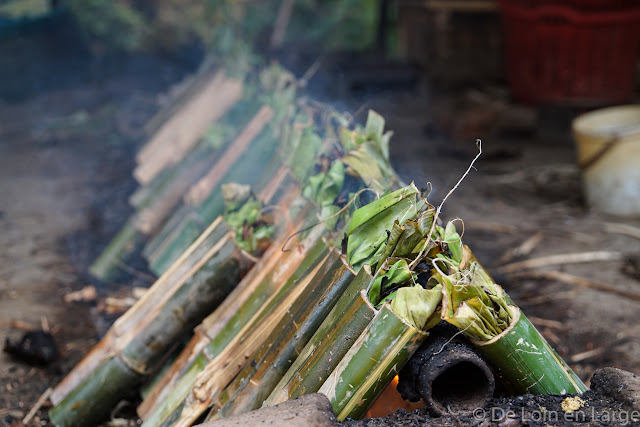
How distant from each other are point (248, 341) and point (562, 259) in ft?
10.1

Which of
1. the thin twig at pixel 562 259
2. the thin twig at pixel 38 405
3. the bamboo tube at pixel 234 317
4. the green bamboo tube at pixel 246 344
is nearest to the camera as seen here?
the green bamboo tube at pixel 246 344

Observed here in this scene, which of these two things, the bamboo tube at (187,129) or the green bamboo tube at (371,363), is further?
the bamboo tube at (187,129)

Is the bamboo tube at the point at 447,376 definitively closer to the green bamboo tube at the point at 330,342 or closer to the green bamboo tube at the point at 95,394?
the green bamboo tube at the point at 330,342

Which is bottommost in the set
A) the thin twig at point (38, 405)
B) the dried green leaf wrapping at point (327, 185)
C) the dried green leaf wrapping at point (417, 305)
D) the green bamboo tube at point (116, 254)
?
the thin twig at point (38, 405)

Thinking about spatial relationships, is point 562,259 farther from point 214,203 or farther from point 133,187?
→ point 133,187

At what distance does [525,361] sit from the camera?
1.89 metres

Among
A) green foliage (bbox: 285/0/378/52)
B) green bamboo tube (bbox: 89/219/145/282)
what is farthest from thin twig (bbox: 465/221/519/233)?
green foliage (bbox: 285/0/378/52)

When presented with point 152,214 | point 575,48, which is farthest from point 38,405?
point 575,48

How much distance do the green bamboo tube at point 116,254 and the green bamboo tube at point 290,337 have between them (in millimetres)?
2685

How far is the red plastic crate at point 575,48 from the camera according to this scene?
6770mm

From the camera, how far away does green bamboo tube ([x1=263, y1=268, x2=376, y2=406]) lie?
75.9 inches

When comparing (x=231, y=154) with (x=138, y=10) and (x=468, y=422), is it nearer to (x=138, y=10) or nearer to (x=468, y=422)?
(x=468, y=422)

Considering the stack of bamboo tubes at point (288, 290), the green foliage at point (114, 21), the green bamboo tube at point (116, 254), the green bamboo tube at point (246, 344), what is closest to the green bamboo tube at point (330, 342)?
the stack of bamboo tubes at point (288, 290)

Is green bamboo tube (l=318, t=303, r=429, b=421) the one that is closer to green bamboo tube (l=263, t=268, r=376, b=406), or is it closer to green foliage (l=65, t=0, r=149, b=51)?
green bamboo tube (l=263, t=268, r=376, b=406)
